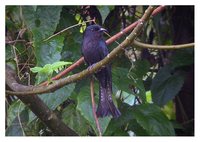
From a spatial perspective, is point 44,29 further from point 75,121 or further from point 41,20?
point 75,121

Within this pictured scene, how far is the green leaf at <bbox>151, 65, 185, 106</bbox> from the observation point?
5.31ft

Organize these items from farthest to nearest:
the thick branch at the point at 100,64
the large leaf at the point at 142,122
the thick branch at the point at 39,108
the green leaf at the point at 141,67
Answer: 1. the green leaf at the point at 141,67
2. the large leaf at the point at 142,122
3. the thick branch at the point at 39,108
4. the thick branch at the point at 100,64

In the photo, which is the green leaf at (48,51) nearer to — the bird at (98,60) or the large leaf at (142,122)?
the bird at (98,60)

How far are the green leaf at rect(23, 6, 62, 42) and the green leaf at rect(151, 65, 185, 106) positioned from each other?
57 cm

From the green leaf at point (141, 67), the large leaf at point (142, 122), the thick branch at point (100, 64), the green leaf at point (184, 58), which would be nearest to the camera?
the thick branch at point (100, 64)

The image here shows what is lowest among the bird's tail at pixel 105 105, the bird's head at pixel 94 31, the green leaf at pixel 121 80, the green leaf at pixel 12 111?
the green leaf at pixel 12 111

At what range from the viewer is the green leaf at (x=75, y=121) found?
129 centimetres

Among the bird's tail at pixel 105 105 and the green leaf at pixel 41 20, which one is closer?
the bird's tail at pixel 105 105

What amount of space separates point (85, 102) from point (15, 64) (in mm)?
219

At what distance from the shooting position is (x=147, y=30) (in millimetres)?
1897

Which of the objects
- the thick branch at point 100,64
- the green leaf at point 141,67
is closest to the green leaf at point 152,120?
the green leaf at point 141,67

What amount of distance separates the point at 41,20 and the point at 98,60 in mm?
212

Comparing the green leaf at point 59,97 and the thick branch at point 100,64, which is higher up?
the thick branch at point 100,64

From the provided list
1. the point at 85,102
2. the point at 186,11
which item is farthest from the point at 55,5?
the point at 186,11
